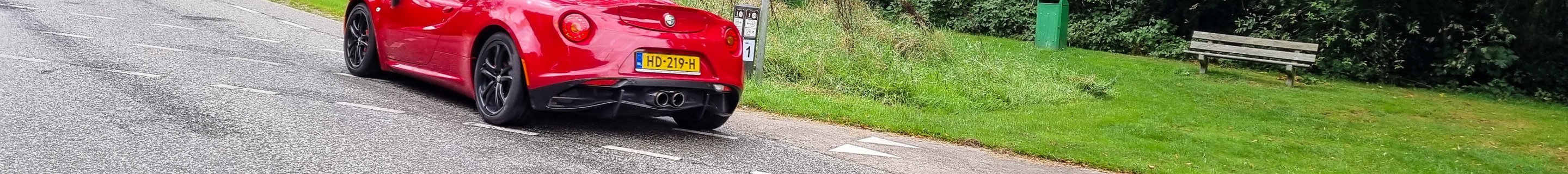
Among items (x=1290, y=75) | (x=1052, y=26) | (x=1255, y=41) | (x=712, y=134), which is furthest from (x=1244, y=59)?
(x=712, y=134)

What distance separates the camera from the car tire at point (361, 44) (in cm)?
794

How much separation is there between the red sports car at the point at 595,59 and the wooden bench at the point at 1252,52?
9562 mm

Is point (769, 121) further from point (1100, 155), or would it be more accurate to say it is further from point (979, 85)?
point (979, 85)

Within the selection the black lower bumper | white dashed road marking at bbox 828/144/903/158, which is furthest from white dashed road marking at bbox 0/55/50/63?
white dashed road marking at bbox 828/144/903/158

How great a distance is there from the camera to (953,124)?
8.46 m

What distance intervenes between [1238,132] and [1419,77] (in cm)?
789

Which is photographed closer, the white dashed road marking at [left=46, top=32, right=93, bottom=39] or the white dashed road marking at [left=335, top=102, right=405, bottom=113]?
the white dashed road marking at [left=335, top=102, right=405, bottom=113]

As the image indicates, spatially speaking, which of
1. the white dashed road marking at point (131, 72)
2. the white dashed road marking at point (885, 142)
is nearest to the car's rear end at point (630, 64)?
the white dashed road marking at point (885, 142)

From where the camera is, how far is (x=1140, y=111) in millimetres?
10367

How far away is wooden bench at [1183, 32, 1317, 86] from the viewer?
1470 centimetres

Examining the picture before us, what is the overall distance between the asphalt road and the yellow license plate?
32cm

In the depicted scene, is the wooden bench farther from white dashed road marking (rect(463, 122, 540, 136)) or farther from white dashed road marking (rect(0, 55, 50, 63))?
white dashed road marking (rect(0, 55, 50, 63))

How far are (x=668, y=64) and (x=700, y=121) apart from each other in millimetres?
722

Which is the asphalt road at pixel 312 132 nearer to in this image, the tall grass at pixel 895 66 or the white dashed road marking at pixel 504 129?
the white dashed road marking at pixel 504 129
